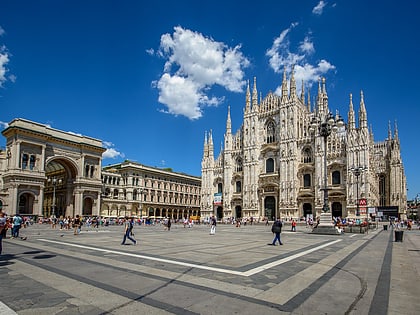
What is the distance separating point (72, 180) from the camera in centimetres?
5169

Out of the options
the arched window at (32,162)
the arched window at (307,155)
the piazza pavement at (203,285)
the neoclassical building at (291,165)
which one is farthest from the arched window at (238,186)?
the piazza pavement at (203,285)

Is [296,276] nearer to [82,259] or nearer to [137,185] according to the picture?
[82,259]

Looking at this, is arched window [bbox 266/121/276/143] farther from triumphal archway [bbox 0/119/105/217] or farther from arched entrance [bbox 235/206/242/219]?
triumphal archway [bbox 0/119/105/217]

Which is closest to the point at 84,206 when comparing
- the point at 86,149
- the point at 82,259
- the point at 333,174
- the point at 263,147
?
the point at 86,149

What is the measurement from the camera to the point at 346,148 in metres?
46.3

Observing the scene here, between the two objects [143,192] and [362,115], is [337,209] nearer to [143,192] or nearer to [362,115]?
[362,115]

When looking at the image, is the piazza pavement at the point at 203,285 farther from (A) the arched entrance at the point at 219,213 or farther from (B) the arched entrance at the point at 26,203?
(A) the arched entrance at the point at 219,213

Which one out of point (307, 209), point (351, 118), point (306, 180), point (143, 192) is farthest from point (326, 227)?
point (143, 192)

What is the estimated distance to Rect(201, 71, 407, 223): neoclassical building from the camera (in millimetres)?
45812

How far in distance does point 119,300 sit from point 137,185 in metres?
64.5

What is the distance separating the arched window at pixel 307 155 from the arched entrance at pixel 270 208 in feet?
29.8

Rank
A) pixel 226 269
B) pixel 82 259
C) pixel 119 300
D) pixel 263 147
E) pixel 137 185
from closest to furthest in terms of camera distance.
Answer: pixel 119 300 → pixel 226 269 → pixel 82 259 → pixel 263 147 → pixel 137 185

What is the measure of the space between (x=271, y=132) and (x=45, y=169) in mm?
39933

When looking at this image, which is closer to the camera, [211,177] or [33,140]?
[33,140]
